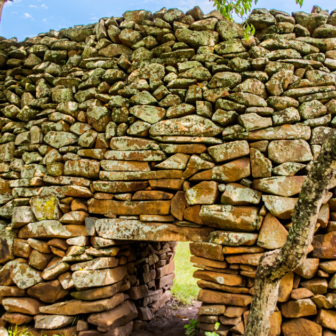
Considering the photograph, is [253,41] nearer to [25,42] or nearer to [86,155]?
[86,155]

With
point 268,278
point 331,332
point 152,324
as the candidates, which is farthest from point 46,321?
point 331,332

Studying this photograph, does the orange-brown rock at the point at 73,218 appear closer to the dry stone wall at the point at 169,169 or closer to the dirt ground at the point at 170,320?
the dry stone wall at the point at 169,169

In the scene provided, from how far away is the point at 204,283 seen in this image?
3227 mm

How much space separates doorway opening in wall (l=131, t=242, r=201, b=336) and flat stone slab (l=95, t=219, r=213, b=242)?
1.57 metres

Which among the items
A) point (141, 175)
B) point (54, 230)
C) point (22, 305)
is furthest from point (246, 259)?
point (22, 305)

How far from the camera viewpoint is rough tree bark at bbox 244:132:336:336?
72.4 inches

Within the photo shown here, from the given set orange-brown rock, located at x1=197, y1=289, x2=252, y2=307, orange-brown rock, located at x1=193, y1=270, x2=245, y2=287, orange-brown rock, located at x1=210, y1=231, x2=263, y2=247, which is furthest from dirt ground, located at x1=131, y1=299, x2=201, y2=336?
orange-brown rock, located at x1=210, y1=231, x2=263, y2=247

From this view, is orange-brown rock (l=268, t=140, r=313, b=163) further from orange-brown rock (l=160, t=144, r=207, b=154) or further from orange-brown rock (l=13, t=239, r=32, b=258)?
orange-brown rock (l=13, t=239, r=32, b=258)

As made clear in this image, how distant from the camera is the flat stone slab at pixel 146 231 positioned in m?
3.37

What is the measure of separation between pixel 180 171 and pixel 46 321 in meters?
2.61

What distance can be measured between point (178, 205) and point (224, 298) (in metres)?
1.20

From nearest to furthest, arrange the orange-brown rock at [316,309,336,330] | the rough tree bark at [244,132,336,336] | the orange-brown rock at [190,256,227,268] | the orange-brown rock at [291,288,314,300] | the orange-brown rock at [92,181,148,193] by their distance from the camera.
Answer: the rough tree bark at [244,132,336,336] < the orange-brown rock at [316,309,336,330] < the orange-brown rock at [291,288,314,300] < the orange-brown rock at [190,256,227,268] < the orange-brown rock at [92,181,148,193]

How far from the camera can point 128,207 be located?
3.60 meters

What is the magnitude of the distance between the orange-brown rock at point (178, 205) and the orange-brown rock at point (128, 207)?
77 mm
